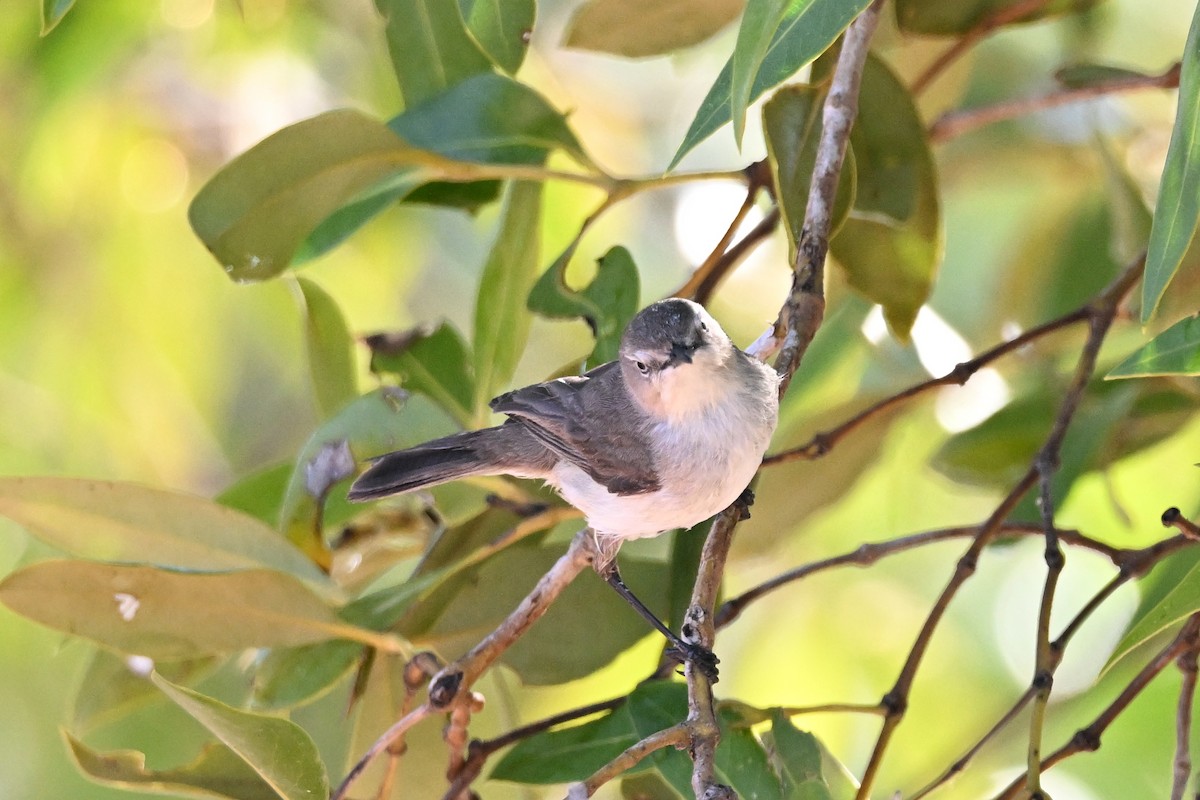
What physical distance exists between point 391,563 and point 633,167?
2.24 m

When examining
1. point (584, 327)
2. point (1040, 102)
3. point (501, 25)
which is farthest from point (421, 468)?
point (584, 327)

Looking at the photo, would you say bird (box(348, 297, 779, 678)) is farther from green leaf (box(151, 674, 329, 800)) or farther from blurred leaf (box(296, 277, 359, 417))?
green leaf (box(151, 674, 329, 800))

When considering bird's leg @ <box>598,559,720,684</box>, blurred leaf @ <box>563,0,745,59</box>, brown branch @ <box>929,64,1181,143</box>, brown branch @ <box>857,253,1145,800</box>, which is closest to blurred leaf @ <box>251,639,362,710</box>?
bird's leg @ <box>598,559,720,684</box>

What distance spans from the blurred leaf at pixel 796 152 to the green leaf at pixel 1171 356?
0.52m

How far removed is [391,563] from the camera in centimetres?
254

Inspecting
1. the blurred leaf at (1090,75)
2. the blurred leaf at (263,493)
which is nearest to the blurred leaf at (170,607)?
the blurred leaf at (263,493)

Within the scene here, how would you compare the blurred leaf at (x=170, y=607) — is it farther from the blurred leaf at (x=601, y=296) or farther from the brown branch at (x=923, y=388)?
the brown branch at (x=923, y=388)

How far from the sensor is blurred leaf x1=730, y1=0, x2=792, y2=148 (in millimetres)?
1306

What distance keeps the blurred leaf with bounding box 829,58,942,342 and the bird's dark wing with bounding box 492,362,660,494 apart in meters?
0.46

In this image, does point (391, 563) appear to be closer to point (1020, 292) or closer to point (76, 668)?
point (1020, 292)

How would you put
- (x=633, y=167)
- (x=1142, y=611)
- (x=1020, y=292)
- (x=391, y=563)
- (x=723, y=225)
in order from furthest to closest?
(x=633, y=167)
(x=723, y=225)
(x=1020, y=292)
(x=391, y=563)
(x=1142, y=611)

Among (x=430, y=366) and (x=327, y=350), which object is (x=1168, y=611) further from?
(x=327, y=350)

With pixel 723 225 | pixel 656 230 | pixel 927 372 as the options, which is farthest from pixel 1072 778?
pixel 656 230

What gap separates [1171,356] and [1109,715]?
1.70 ft
